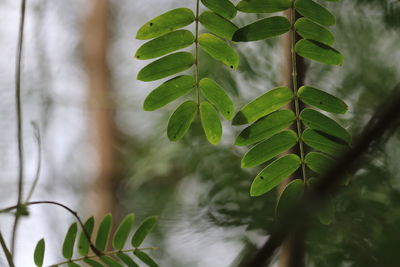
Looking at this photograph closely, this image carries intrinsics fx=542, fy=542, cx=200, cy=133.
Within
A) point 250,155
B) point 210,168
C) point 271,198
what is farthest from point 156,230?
point 250,155

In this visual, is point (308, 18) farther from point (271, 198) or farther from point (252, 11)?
point (271, 198)

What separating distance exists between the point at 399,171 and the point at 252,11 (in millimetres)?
818

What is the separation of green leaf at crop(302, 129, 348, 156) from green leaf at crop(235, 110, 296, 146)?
3 centimetres

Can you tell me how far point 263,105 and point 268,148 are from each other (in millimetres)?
53

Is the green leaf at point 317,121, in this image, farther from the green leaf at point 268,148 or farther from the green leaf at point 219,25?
the green leaf at point 219,25

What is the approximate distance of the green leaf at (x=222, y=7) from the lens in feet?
2.10

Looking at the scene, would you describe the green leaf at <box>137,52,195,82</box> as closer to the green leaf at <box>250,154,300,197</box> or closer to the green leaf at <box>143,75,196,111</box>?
the green leaf at <box>143,75,196,111</box>

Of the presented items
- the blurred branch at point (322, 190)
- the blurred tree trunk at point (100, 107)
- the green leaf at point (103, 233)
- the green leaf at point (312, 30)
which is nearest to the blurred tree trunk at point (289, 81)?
the green leaf at point (312, 30)

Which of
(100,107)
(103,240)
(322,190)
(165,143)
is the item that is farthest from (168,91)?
(100,107)

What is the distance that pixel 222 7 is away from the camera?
640 millimetres

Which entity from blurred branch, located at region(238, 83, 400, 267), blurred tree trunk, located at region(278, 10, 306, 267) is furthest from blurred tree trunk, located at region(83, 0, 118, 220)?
blurred branch, located at region(238, 83, 400, 267)

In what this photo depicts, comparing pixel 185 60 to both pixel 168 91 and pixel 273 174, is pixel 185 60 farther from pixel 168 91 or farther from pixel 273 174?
pixel 273 174

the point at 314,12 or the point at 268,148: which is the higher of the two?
the point at 314,12

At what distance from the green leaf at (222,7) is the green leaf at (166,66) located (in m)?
0.08
